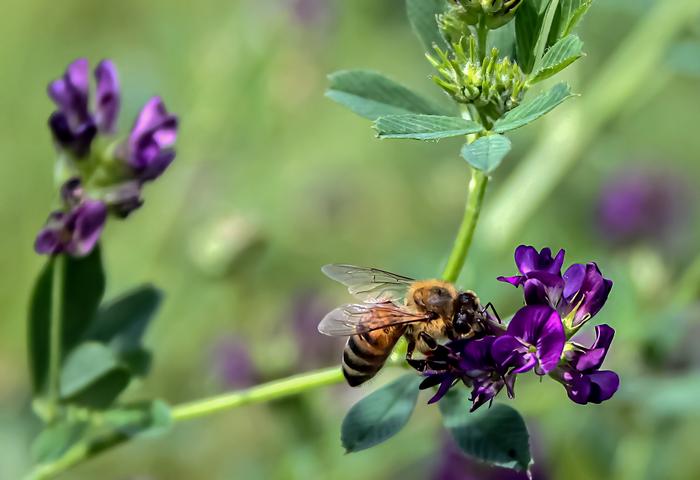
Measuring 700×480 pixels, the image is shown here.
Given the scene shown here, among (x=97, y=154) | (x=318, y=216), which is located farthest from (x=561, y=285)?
(x=318, y=216)

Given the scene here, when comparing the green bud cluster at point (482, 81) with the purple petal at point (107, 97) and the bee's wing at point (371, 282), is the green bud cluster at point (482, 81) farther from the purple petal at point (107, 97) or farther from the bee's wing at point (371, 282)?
the purple petal at point (107, 97)

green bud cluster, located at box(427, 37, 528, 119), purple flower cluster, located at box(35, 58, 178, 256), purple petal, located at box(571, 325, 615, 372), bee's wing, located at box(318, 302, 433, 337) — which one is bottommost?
bee's wing, located at box(318, 302, 433, 337)

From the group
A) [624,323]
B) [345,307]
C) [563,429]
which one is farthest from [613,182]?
[345,307]

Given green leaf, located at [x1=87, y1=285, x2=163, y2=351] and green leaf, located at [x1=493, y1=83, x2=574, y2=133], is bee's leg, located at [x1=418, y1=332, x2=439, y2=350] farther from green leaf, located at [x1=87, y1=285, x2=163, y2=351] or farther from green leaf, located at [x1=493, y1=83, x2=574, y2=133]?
green leaf, located at [x1=87, y1=285, x2=163, y2=351]

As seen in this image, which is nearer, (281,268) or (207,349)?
(207,349)

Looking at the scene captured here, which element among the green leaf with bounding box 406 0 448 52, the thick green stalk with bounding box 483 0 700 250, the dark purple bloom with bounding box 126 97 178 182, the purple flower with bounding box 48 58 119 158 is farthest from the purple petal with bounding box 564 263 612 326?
the thick green stalk with bounding box 483 0 700 250

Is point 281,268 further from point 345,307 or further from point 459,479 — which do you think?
point 345,307
